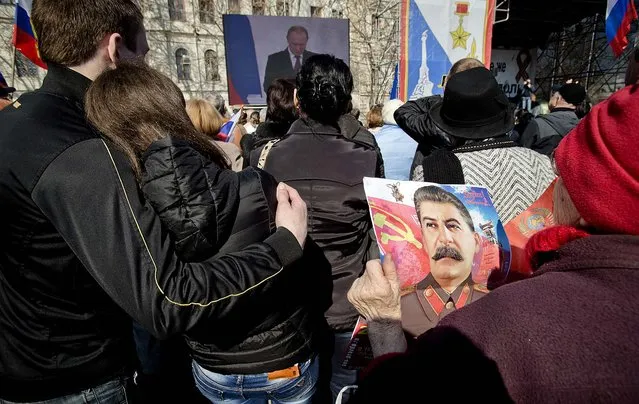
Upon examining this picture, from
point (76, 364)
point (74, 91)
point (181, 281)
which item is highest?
point (74, 91)

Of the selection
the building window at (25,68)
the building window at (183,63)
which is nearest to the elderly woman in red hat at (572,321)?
the building window at (183,63)

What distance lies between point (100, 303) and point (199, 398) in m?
1.73

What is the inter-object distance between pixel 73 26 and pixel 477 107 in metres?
1.52

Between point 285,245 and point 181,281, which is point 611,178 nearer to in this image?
point 285,245

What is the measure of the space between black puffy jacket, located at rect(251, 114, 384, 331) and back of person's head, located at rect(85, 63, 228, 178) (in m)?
0.68

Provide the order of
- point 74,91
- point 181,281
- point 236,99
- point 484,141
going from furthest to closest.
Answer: point 236,99 → point 484,141 → point 74,91 → point 181,281

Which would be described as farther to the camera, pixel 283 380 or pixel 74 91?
pixel 283 380

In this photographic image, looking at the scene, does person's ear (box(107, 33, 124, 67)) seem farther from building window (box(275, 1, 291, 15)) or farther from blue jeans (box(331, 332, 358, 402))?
building window (box(275, 1, 291, 15))

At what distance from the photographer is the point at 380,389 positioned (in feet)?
2.42

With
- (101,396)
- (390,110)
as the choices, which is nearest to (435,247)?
(101,396)

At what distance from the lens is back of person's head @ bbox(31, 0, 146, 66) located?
115 cm

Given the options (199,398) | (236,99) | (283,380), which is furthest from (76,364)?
(236,99)

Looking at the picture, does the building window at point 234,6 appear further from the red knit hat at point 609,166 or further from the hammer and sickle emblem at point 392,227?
the red knit hat at point 609,166

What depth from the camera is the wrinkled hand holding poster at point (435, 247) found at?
1.15 m
